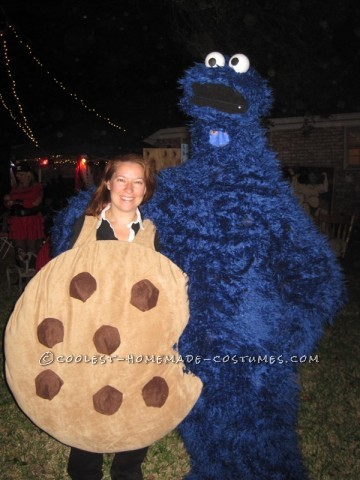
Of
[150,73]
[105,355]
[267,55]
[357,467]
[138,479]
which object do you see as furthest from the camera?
[150,73]

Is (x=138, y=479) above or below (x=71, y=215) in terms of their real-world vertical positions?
below

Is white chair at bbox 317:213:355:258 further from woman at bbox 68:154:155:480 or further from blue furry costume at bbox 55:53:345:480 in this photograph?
woman at bbox 68:154:155:480

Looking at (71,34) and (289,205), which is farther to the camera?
(71,34)

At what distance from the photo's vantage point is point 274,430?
83.7 inches

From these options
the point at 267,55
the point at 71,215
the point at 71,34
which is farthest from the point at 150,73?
the point at 71,215

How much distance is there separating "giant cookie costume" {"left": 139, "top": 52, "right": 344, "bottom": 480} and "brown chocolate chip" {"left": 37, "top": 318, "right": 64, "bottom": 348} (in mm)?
567

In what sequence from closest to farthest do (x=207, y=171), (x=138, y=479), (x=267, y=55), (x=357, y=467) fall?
(x=207, y=171)
(x=138, y=479)
(x=357, y=467)
(x=267, y=55)

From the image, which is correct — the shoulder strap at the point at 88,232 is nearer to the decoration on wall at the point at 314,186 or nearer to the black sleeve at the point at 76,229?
the black sleeve at the point at 76,229

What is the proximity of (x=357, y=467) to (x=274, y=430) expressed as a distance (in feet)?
4.11

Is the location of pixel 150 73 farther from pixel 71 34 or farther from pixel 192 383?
pixel 192 383

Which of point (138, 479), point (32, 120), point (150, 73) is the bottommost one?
point (138, 479)

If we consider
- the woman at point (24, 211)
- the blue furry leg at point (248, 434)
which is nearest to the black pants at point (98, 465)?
the blue furry leg at point (248, 434)

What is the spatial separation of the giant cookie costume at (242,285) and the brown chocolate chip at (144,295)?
6.9 inches

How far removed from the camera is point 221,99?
86.7 inches
